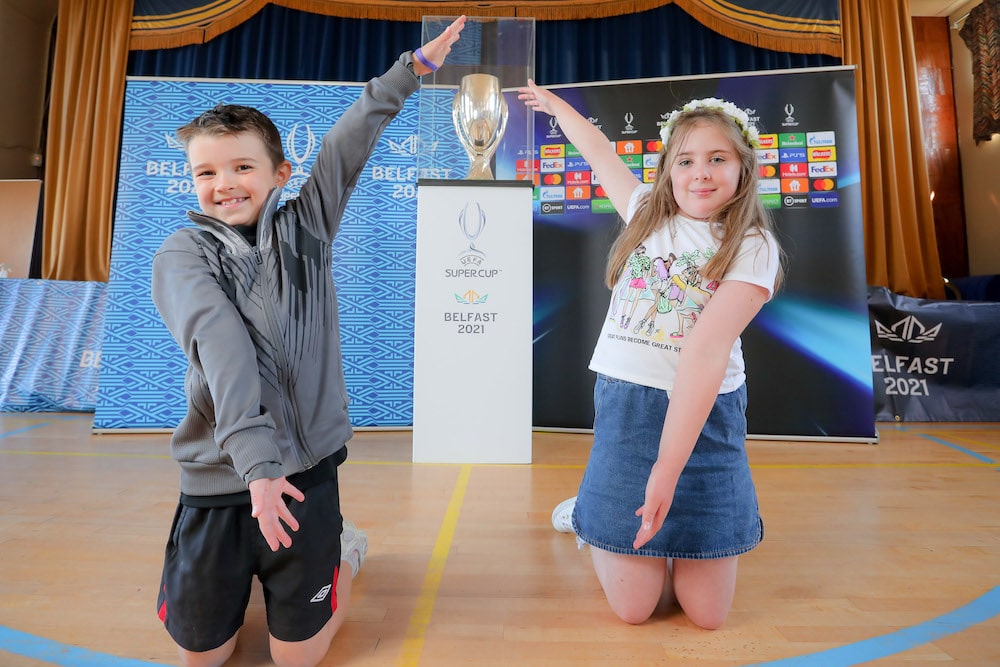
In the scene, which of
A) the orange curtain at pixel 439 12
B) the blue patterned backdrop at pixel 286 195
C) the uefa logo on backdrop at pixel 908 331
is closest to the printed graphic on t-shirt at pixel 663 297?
the blue patterned backdrop at pixel 286 195

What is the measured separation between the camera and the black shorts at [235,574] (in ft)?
3.10

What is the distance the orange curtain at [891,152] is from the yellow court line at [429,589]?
3.11 meters

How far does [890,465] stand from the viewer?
240 centimetres

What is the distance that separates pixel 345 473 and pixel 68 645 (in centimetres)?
123

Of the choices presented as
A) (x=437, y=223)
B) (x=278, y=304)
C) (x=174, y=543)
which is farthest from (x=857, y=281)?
(x=174, y=543)

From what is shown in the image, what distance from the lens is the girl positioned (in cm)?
111

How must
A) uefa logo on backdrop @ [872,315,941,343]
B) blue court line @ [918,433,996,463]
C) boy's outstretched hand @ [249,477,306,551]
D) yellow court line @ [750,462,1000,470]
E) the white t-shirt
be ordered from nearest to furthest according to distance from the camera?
boy's outstretched hand @ [249,477,306,551]
the white t-shirt
yellow court line @ [750,462,1000,470]
blue court line @ [918,433,996,463]
uefa logo on backdrop @ [872,315,941,343]

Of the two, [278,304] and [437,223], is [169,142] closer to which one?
[437,223]

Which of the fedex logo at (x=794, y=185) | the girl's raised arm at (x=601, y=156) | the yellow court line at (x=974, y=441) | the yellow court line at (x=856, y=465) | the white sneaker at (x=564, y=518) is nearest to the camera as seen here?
the girl's raised arm at (x=601, y=156)

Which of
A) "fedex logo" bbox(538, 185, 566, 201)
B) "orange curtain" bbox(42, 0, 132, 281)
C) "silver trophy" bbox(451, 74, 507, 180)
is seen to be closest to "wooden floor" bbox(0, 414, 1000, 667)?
"silver trophy" bbox(451, 74, 507, 180)

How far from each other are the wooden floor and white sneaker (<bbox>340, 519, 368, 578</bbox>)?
0.05m

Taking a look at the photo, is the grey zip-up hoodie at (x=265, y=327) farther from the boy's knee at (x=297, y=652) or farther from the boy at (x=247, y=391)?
the boy's knee at (x=297, y=652)

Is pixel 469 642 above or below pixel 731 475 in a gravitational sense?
below

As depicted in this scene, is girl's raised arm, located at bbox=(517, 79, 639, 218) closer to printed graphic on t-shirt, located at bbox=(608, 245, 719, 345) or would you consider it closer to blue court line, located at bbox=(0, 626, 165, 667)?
printed graphic on t-shirt, located at bbox=(608, 245, 719, 345)
